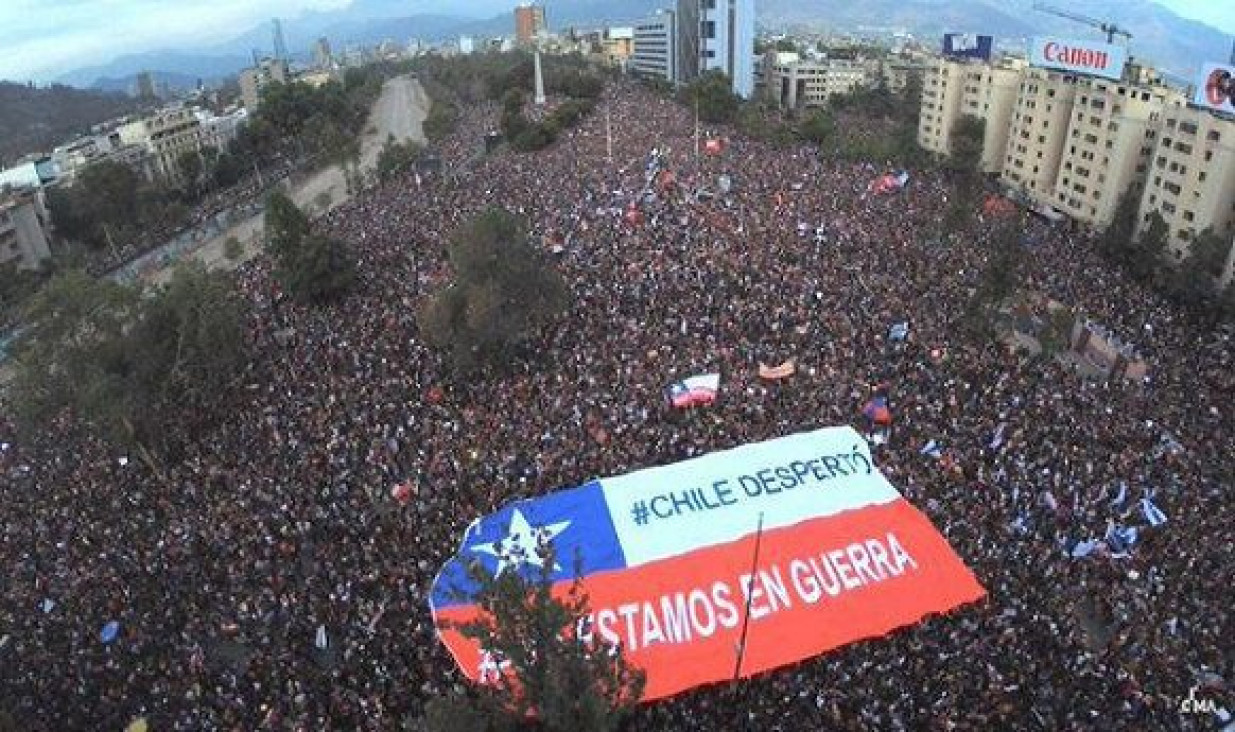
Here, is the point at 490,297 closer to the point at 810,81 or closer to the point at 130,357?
the point at 130,357

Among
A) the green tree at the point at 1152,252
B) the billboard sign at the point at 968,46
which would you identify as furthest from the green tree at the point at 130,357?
the billboard sign at the point at 968,46

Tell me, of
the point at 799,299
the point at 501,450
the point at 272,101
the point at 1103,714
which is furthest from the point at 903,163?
the point at 272,101

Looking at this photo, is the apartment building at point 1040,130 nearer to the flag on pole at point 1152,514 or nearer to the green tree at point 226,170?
the flag on pole at point 1152,514

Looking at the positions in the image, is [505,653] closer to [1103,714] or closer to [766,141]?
[1103,714]

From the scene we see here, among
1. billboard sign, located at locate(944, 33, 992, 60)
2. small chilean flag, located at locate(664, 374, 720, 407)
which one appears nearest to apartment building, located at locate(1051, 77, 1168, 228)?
billboard sign, located at locate(944, 33, 992, 60)

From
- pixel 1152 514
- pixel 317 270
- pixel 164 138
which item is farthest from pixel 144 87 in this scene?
pixel 1152 514

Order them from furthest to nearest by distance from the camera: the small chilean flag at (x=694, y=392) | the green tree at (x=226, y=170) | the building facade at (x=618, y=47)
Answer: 1. the building facade at (x=618, y=47)
2. the green tree at (x=226, y=170)
3. the small chilean flag at (x=694, y=392)
